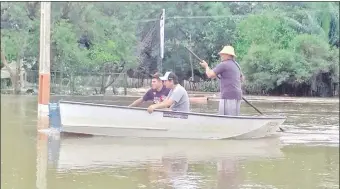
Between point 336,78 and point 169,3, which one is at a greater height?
point 169,3

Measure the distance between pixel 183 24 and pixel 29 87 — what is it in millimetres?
9681

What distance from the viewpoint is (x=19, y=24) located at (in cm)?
3222

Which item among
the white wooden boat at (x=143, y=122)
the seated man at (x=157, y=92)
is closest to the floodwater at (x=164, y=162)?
the white wooden boat at (x=143, y=122)

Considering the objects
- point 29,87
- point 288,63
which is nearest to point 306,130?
point 29,87

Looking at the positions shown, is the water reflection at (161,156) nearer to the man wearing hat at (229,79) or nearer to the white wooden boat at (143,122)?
the white wooden boat at (143,122)

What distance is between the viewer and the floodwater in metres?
8.05

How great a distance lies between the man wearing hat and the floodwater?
72 centimetres

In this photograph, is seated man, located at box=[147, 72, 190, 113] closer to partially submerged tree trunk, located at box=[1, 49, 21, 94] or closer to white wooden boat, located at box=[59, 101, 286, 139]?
white wooden boat, located at box=[59, 101, 286, 139]

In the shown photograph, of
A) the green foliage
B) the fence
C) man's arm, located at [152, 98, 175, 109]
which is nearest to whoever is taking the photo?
man's arm, located at [152, 98, 175, 109]

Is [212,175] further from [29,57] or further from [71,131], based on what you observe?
[29,57]

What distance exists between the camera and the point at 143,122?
1230 cm

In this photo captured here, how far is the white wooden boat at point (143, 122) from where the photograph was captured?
40.1 ft

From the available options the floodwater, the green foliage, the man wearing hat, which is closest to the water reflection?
the floodwater

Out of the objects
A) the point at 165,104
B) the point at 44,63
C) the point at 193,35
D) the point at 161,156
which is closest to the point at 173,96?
the point at 165,104
